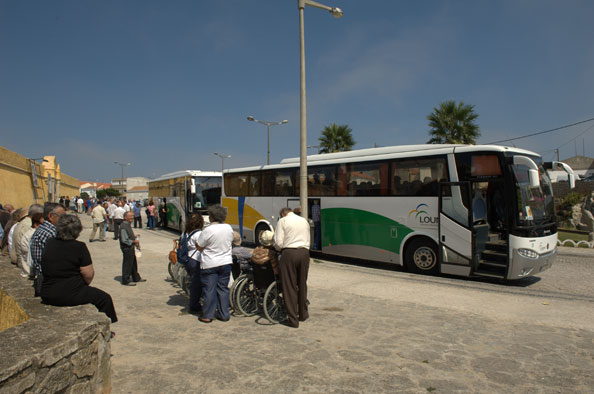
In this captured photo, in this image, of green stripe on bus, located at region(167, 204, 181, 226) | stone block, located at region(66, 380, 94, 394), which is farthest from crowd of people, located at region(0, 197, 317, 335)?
green stripe on bus, located at region(167, 204, 181, 226)

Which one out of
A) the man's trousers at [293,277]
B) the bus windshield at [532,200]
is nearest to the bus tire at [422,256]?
the bus windshield at [532,200]

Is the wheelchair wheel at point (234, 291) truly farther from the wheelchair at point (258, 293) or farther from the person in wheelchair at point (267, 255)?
the person in wheelchair at point (267, 255)

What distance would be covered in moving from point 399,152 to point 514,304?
4.98 m

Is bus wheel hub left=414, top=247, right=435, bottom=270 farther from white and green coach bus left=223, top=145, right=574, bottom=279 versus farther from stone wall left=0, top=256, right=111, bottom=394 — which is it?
stone wall left=0, top=256, right=111, bottom=394

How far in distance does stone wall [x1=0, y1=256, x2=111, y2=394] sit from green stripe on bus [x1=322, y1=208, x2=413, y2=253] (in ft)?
26.4

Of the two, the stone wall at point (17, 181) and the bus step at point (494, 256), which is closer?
the bus step at point (494, 256)

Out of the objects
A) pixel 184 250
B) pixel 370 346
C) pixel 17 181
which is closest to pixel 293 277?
pixel 370 346

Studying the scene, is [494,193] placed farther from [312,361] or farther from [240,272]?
[312,361]

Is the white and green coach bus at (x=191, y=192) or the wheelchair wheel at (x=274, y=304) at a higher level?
the white and green coach bus at (x=191, y=192)

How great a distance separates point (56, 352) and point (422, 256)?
8.69m

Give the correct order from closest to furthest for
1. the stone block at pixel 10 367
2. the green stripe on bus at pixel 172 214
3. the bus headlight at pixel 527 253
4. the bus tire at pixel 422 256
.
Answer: the stone block at pixel 10 367, the bus headlight at pixel 527 253, the bus tire at pixel 422 256, the green stripe on bus at pixel 172 214

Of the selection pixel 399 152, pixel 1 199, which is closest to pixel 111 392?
pixel 399 152

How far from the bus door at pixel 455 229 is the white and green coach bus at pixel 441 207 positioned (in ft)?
0.07

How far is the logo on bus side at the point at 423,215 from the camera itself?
31.3 ft
